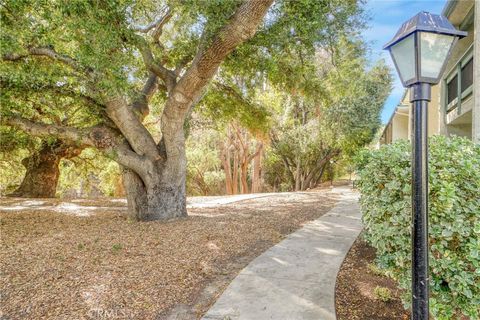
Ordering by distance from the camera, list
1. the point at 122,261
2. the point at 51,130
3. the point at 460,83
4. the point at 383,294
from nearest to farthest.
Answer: the point at 383,294, the point at 122,261, the point at 51,130, the point at 460,83

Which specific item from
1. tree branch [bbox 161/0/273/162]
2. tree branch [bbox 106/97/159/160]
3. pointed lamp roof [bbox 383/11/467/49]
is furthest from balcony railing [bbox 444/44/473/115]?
tree branch [bbox 106/97/159/160]

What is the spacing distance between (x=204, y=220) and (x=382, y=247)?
15.2 feet

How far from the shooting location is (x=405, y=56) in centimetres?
231

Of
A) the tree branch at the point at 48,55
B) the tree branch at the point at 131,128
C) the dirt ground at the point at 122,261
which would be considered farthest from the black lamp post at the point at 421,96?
the tree branch at the point at 131,128

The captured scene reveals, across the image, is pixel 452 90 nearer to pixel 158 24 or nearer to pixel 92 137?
pixel 158 24

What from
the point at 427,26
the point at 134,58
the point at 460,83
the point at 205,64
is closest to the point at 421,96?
the point at 427,26

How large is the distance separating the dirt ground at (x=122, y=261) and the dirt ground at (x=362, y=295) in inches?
53.9

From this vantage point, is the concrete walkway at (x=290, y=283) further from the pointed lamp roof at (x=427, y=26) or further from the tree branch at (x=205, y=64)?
the tree branch at (x=205, y=64)

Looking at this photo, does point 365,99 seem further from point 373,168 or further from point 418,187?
point 418,187

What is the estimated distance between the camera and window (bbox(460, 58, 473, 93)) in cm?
771

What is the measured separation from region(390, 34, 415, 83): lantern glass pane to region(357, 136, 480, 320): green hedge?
0.92 m

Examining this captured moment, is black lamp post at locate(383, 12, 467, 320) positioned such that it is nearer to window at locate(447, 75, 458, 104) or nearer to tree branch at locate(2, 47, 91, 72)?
tree branch at locate(2, 47, 91, 72)

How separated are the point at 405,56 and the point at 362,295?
2680 mm

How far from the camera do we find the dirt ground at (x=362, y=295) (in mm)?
3223
